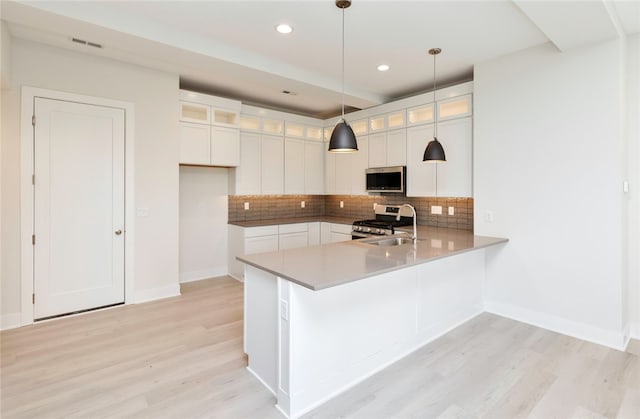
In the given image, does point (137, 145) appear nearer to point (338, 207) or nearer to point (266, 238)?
point (266, 238)

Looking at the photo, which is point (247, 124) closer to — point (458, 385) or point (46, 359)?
point (46, 359)

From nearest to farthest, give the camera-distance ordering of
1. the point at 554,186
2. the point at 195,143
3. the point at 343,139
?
the point at 343,139
the point at 554,186
the point at 195,143

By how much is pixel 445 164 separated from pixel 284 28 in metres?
2.46

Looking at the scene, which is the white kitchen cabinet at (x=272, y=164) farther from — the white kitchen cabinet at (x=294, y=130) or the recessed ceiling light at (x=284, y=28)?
the recessed ceiling light at (x=284, y=28)

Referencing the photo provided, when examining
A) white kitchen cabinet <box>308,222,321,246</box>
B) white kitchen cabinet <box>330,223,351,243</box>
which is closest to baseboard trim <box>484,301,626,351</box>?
white kitchen cabinet <box>330,223,351,243</box>

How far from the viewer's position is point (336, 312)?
2.23 m

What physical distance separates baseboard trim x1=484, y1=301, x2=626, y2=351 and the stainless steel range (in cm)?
144

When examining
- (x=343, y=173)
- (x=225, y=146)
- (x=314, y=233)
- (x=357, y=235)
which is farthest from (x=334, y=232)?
(x=225, y=146)

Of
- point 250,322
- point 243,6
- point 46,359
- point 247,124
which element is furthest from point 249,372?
point 247,124

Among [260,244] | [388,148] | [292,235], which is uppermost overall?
[388,148]

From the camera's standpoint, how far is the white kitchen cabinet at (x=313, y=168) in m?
5.73

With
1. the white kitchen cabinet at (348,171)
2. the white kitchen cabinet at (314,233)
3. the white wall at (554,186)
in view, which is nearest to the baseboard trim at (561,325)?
the white wall at (554,186)

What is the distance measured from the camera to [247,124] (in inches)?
202

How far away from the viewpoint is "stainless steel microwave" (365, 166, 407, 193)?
4.50 meters
